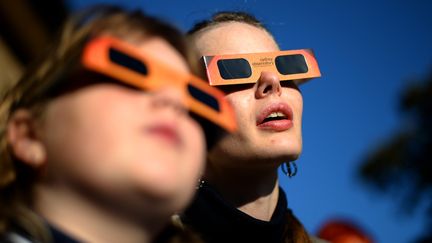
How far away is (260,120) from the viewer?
2.54 meters

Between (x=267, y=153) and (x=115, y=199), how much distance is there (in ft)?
3.73

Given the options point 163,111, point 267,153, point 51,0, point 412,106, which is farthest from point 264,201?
point 412,106

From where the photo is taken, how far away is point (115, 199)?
143cm

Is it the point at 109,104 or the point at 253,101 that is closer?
the point at 109,104

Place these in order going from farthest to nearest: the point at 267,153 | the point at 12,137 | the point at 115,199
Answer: the point at 267,153 < the point at 12,137 < the point at 115,199

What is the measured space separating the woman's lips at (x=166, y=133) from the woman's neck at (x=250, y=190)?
1.13 m

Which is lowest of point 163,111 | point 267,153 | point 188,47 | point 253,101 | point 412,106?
point 412,106

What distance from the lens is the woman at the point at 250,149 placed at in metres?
2.51

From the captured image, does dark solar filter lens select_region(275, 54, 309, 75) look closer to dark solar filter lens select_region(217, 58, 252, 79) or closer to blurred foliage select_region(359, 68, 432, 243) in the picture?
dark solar filter lens select_region(217, 58, 252, 79)

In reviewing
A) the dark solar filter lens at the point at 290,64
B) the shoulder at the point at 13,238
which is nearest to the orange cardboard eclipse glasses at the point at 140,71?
the shoulder at the point at 13,238

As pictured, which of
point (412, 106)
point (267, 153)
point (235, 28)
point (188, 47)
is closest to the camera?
point (188, 47)

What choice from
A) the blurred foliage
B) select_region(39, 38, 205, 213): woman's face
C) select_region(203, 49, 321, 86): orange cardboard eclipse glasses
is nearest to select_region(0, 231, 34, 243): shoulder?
select_region(39, 38, 205, 213): woman's face

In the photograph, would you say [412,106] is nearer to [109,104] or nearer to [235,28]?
[235,28]

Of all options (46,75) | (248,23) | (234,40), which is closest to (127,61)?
(46,75)
